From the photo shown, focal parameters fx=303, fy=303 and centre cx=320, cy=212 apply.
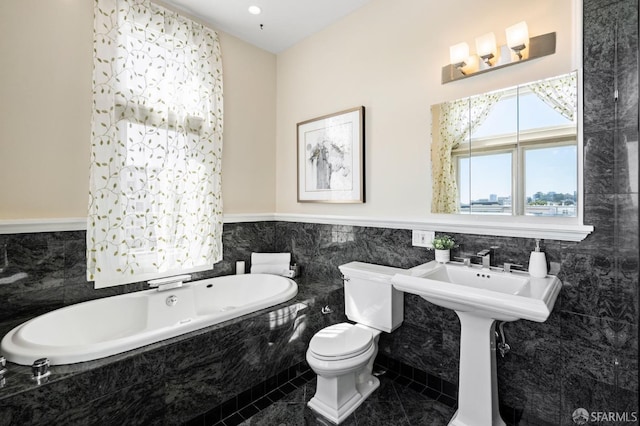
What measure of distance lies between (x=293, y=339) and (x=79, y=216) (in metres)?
1.77

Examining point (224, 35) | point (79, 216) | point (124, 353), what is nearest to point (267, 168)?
point (224, 35)

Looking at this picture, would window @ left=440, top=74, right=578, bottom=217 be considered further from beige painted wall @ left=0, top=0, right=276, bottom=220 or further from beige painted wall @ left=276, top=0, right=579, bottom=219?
beige painted wall @ left=0, top=0, right=276, bottom=220

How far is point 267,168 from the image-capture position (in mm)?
3355

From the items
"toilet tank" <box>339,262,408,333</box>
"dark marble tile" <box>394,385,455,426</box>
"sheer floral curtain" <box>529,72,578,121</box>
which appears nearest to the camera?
"sheer floral curtain" <box>529,72,578,121</box>

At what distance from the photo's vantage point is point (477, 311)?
1519 mm

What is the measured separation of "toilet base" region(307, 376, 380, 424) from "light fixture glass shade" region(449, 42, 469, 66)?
2.29m

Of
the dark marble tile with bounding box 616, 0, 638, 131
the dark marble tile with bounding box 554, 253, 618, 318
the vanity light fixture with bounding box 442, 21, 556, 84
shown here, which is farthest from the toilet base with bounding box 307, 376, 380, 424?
the vanity light fixture with bounding box 442, 21, 556, 84

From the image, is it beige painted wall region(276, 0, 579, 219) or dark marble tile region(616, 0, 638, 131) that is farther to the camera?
beige painted wall region(276, 0, 579, 219)

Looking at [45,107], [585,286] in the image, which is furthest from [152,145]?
[585,286]

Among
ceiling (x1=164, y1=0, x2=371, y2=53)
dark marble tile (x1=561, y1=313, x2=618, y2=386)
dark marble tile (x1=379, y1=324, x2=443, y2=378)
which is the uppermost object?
ceiling (x1=164, y1=0, x2=371, y2=53)

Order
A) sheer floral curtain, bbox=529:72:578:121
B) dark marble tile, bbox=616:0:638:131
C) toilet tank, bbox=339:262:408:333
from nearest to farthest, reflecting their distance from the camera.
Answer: dark marble tile, bbox=616:0:638:131 → sheer floral curtain, bbox=529:72:578:121 → toilet tank, bbox=339:262:408:333

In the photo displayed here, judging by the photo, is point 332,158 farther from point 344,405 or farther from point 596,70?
point 344,405

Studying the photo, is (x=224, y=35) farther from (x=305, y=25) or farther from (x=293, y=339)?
(x=293, y=339)

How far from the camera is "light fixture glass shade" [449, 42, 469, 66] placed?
194 centimetres
